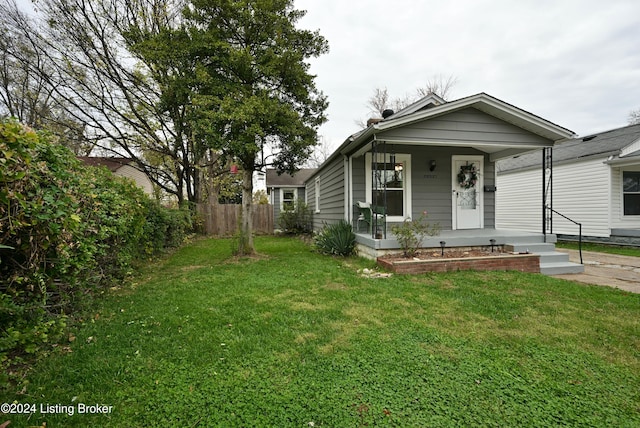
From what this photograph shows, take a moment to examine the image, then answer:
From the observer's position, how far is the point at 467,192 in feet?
26.8

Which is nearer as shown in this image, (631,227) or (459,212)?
(459,212)

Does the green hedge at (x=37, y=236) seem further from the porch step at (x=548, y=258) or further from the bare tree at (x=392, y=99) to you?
the bare tree at (x=392, y=99)

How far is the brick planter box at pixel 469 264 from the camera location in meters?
5.27

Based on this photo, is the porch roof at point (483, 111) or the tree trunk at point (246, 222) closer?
the porch roof at point (483, 111)

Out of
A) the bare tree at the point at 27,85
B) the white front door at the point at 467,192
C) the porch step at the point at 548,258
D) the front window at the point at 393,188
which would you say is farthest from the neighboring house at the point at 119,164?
the porch step at the point at 548,258

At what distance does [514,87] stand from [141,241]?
21206mm

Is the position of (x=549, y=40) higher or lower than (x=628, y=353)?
higher

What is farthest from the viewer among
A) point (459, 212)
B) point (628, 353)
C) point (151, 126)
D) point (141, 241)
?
point (151, 126)

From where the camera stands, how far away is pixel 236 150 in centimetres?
645

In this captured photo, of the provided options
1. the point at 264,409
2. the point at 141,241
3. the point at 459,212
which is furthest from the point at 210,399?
the point at 459,212

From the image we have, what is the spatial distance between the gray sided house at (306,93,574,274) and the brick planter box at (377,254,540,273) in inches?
29.6

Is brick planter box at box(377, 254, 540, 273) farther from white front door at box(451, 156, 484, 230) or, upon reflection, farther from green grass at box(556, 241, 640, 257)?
green grass at box(556, 241, 640, 257)

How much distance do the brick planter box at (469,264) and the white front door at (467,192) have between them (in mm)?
2494

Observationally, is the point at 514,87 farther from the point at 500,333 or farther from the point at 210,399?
the point at 210,399
